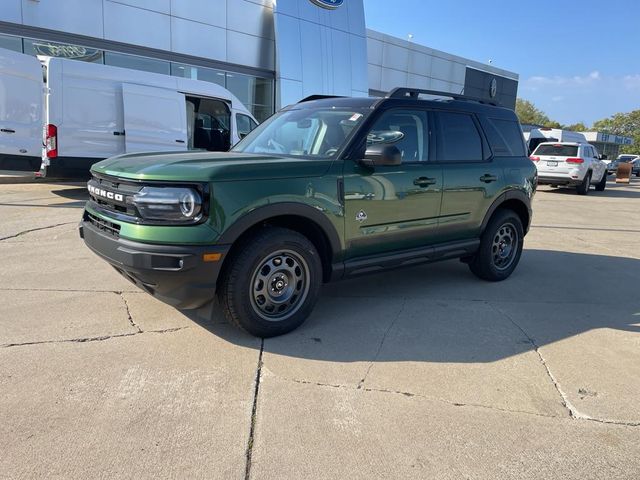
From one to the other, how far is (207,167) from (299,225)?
893 millimetres

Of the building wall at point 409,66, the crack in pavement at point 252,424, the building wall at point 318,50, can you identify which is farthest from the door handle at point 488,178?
the building wall at point 409,66

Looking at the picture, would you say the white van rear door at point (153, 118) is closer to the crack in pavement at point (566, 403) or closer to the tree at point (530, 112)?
the crack in pavement at point (566, 403)

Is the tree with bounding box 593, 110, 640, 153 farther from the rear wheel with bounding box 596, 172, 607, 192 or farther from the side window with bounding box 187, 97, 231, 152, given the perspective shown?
the side window with bounding box 187, 97, 231, 152

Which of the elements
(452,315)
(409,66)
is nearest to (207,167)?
(452,315)

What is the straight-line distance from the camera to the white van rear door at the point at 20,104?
32.4ft

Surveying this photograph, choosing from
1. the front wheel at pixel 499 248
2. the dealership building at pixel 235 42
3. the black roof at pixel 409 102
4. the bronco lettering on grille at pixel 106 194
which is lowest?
the front wheel at pixel 499 248

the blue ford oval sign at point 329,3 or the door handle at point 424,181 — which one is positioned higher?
the blue ford oval sign at point 329,3

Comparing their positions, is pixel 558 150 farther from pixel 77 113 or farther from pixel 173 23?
pixel 77 113

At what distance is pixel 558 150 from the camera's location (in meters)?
17.9

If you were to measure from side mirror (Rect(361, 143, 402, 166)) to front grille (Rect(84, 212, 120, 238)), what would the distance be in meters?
1.96

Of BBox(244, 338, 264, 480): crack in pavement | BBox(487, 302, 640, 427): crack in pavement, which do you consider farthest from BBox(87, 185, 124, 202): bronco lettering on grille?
BBox(487, 302, 640, 427): crack in pavement

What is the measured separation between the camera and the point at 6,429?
2553 mm

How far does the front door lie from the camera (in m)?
4.08

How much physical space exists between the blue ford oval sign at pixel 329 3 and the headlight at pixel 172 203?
2043 cm
